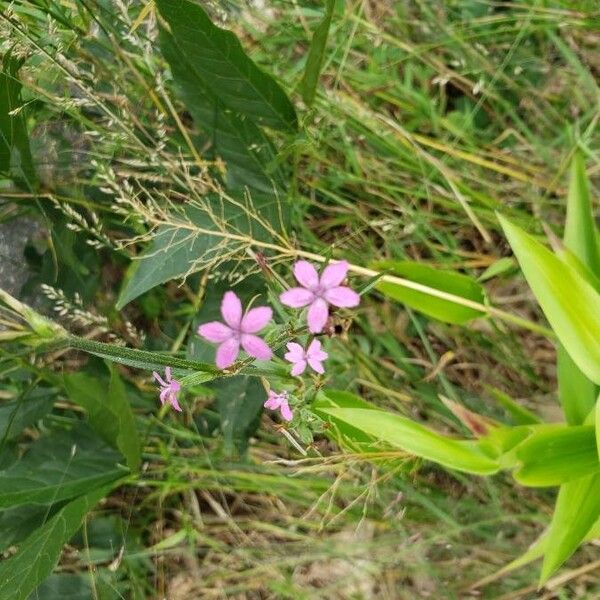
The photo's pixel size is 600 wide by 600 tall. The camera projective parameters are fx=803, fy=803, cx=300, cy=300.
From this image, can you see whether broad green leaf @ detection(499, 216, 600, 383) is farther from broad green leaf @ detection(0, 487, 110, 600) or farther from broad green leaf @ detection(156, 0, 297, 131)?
broad green leaf @ detection(0, 487, 110, 600)

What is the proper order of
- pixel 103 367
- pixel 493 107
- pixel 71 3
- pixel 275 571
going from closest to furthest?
pixel 71 3, pixel 103 367, pixel 275 571, pixel 493 107

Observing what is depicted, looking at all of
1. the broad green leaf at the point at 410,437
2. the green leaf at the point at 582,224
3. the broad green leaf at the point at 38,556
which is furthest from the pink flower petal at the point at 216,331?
the green leaf at the point at 582,224

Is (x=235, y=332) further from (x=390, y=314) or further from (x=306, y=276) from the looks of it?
(x=390, y=314)

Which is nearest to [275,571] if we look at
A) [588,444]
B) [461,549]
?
[461,549]

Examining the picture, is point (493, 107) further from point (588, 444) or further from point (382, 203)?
point (588, 444)

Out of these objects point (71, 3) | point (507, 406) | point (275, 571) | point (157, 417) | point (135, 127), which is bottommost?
point (275, 571)

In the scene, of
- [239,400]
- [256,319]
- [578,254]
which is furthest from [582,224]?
[256,319]

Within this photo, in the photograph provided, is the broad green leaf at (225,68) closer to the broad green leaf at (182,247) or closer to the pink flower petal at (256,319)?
the broad green leaf at (182,247)
